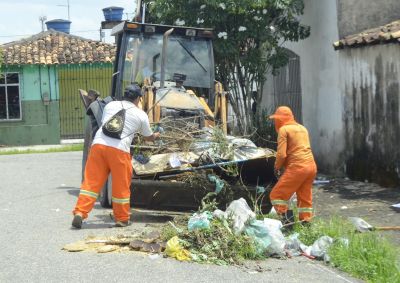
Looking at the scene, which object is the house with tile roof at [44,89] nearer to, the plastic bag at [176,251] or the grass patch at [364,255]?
the plastic bag at [176,251]

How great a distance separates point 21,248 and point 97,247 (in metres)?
0.79

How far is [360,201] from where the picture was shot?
10.1 meters

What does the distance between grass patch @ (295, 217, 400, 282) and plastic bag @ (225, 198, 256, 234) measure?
71 cm

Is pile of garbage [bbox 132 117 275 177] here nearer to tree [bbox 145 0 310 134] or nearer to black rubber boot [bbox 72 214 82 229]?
black rubber boot [bbox 72 214 82 229]

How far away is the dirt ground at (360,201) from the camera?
866 cm

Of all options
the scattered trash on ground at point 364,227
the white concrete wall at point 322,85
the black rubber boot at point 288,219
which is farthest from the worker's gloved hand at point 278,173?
the white concrete wall at point 322,85

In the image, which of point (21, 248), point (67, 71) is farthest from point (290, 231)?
point (67, 71)

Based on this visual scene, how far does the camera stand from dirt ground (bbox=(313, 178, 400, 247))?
28.4ft

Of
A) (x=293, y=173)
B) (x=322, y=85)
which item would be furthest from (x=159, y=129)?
(x=322, y=85)

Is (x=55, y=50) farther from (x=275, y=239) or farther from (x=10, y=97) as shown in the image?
(x=275, y=239)

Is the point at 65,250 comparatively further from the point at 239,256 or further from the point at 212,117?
the point at 212,117

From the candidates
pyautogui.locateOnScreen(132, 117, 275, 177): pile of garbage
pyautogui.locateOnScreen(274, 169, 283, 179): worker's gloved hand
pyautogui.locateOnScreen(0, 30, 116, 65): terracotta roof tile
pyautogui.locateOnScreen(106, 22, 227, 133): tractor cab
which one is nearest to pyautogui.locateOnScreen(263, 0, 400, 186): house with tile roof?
pyautogui.locateOnScreen(106, 22, 227, 133): tractor cab

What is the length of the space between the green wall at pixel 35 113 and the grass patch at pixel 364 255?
2018 cm

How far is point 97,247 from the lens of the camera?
691 cm
